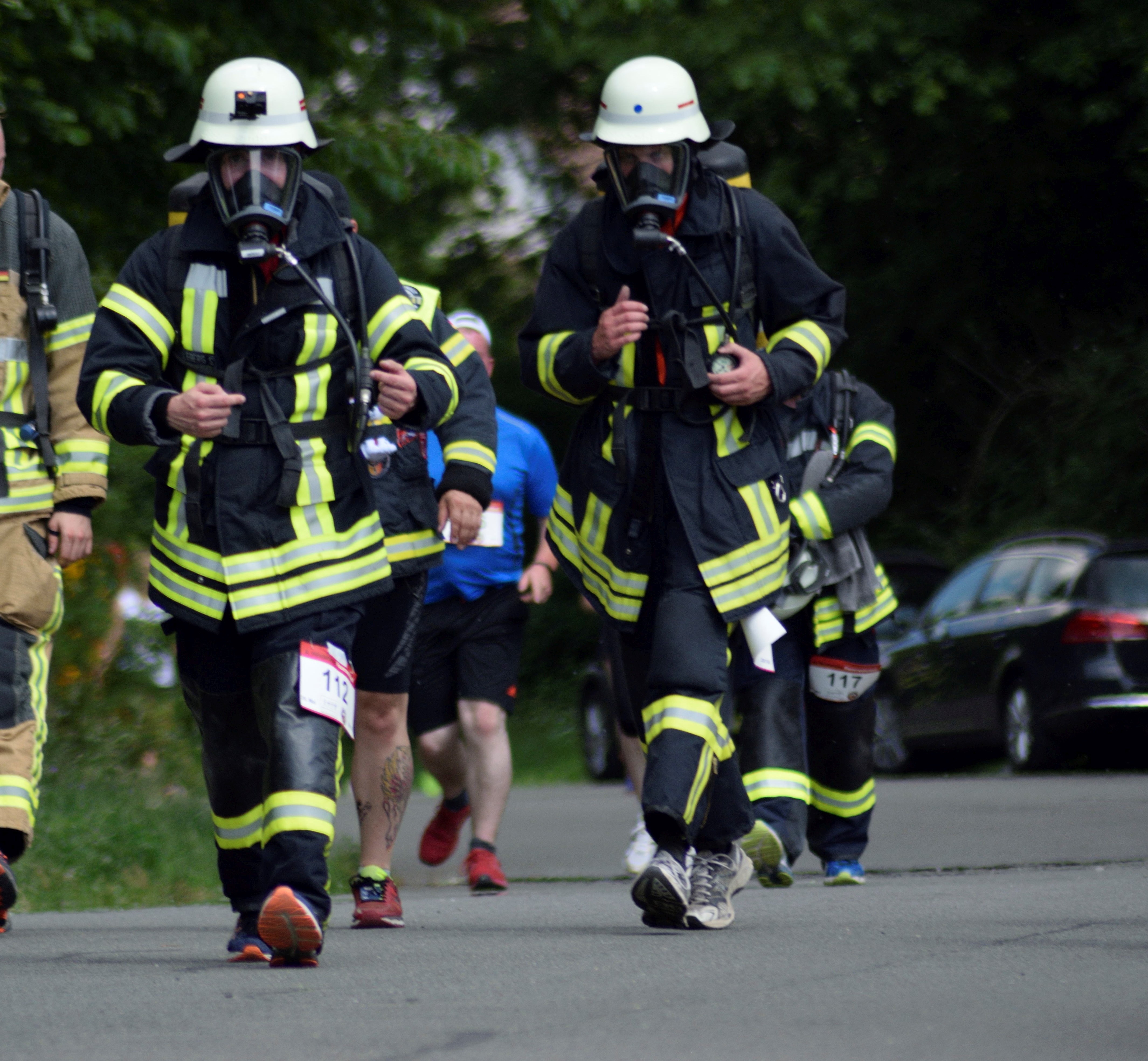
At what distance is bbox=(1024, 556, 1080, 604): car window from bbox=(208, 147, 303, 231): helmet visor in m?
9.58

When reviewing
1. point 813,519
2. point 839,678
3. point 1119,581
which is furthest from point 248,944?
point 1119,581

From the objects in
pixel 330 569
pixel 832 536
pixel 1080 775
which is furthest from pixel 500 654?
pixel 1080 775

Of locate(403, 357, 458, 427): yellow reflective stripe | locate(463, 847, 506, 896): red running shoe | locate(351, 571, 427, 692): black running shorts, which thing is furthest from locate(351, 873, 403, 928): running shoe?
locate(463, 847, 506, 896): red running shoe

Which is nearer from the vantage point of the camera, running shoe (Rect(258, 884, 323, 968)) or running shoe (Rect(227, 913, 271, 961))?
running shoe (Rect(258, 884, 323, 968))

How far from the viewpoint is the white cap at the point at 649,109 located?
5.91 meters

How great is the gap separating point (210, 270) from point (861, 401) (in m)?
3.08

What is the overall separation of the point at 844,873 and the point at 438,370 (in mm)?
3035

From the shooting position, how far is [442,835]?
9.20 metres

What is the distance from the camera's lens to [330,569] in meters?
5.43

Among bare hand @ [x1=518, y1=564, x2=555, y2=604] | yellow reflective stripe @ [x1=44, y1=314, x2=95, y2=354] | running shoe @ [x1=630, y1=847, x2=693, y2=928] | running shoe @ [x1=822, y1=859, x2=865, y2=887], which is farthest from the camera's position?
bare hand @ [x1=518, y1=564, x2=555, y2=604]

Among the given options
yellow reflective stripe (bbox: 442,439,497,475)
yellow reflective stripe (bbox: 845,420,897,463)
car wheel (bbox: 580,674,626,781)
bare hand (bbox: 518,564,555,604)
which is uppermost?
yellow reflective stripe (bbox: 845,420,897,463)

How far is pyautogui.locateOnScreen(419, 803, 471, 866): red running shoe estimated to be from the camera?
9.18 metres

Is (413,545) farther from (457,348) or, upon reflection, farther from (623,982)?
(623,982)

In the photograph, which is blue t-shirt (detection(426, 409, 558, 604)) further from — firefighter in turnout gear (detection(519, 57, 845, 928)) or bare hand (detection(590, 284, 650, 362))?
bare hand (detection(590, 284, 650, 362))
